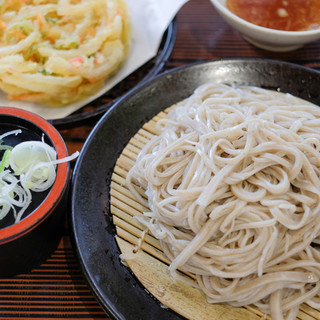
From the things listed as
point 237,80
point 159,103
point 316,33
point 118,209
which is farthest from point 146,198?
point 316,33

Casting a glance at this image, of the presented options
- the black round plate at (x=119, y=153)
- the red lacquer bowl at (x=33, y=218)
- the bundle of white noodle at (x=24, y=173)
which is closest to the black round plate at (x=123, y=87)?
the black round plate at (x=119, y=153)

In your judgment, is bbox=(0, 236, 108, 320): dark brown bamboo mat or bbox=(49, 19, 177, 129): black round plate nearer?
bbox=(0, 236, 108, 320): dark brown bamboo mat

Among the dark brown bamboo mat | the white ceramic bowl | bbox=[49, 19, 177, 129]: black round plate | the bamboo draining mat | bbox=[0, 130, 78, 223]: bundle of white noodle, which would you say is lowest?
the dark brown bamboo mat

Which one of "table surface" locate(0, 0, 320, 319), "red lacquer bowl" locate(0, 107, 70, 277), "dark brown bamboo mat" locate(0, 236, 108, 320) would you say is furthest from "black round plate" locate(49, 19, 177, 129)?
"dark brown bamboo mat" locate(0, 236, 108, 320)

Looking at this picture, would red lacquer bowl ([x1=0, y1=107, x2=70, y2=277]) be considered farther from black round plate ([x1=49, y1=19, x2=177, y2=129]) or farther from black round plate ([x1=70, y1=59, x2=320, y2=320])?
black round plate ([x1=49, y1=19, x2=177, y2=129])

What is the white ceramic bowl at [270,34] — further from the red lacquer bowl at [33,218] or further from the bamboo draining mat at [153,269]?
the red lacquer bowl at [33,218]

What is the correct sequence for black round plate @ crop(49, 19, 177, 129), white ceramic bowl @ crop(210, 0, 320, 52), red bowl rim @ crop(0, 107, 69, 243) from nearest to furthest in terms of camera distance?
red bowl rim @ crop(0, 107, 69, 243)
black round plate @ crop(49, 19, 177, 129)
white ceramic bowl @ crop(210, 0, 320, 52)

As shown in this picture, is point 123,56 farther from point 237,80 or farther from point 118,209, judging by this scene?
point 118,209

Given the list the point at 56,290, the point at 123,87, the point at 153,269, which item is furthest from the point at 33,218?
the point at 123,87
